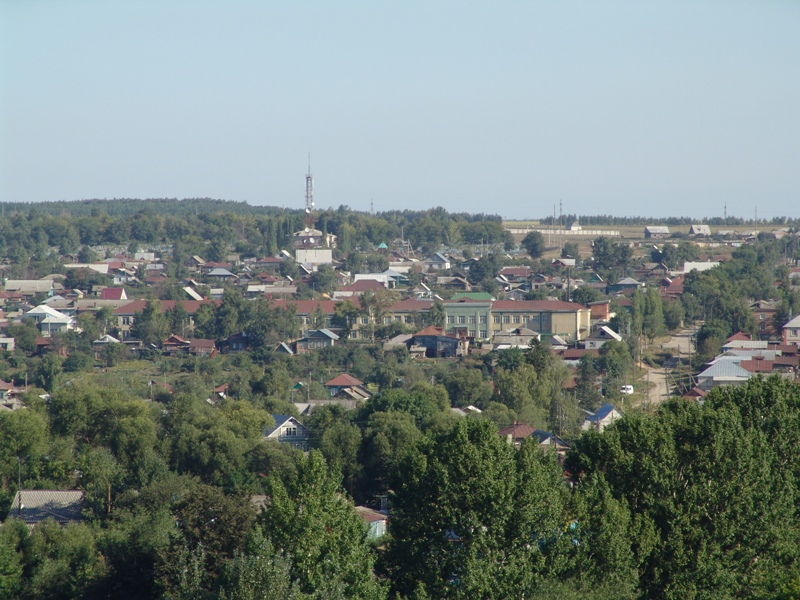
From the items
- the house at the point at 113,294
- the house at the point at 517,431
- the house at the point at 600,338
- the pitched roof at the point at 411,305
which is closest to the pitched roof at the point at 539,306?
the pitched roof at the point at 411,305

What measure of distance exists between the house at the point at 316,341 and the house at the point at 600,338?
15.6ft

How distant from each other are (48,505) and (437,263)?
81.1 ft

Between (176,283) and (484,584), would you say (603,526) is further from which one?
(176,283)

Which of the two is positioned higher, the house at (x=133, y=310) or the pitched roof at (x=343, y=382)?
the house at (x=133, y=310)

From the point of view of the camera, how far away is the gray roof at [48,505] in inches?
408

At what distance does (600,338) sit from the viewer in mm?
21547

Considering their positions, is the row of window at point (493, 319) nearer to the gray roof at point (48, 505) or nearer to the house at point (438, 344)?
the house at point (438, 344)

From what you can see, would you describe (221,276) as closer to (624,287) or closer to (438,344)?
(624,287)

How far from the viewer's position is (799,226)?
45000 mm

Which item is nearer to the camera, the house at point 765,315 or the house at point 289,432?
the house at point 289,432

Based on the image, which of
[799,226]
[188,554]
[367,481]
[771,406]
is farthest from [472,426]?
[799,226]

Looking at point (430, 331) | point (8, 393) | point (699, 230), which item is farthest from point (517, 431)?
point (699, 230)

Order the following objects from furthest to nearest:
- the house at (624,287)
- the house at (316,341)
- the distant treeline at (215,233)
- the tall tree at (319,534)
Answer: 1. the distant treeline at (215,233)
2. the house at (624,287)
3. the house at (316,341)
4. the tall tree at (319,534)

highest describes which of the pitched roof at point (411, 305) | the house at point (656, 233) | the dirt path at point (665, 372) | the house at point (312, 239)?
the house at point (656, 233)
